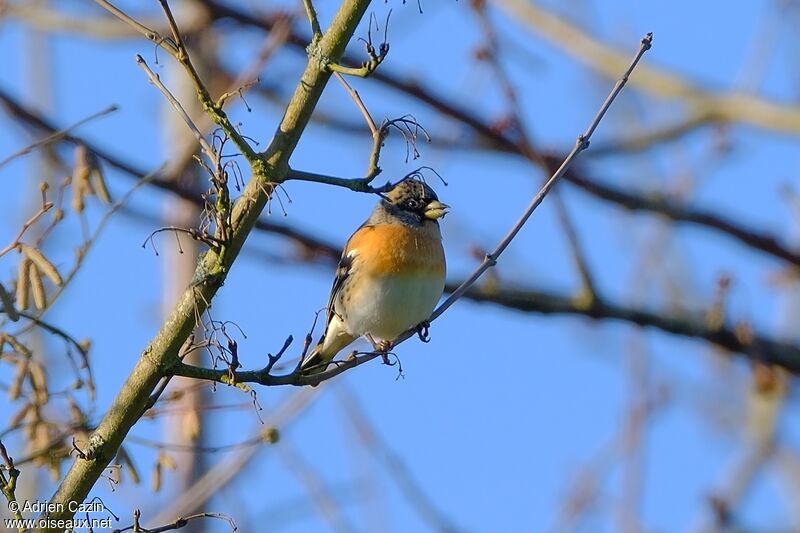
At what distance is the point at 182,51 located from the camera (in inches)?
98.5

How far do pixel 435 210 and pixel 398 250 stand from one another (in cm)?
36

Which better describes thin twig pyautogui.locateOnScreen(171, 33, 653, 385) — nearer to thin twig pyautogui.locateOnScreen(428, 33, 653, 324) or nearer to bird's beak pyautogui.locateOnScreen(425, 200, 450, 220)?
thin twig pyautogui.locateOnScreen(428, 33, 653, 324)

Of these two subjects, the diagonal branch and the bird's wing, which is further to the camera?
the bird's wing

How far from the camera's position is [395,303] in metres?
4.62

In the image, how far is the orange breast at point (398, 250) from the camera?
4.71m

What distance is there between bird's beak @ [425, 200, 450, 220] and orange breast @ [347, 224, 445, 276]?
71 millimetres

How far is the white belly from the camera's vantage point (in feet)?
15.2

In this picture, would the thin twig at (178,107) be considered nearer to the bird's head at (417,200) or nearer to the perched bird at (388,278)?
the perched bird at (388,278)

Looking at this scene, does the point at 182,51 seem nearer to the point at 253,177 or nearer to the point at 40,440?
the point at 253,177

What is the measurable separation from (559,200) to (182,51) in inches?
100

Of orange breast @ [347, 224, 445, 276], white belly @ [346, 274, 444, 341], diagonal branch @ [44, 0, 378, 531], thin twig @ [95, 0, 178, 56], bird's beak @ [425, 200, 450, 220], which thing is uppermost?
bird's beak @ [425, 200, 450, 220]

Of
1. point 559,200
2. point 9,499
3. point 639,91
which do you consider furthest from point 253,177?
point 639,91

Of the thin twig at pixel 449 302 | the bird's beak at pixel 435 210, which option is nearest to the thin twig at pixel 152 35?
the thin twig at pixel 449 302

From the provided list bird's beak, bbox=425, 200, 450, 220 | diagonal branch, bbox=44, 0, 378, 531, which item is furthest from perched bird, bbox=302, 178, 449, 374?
diagonal branch, bbox=44, 0, 378, 531
